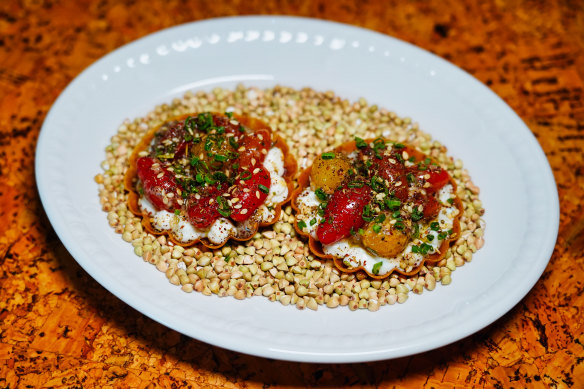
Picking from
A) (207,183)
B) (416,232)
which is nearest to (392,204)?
(416,232)

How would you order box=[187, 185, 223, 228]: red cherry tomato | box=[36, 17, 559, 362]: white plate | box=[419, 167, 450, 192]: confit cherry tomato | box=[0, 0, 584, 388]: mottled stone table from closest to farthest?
box=[36, 17, 559, 362]: white plate < box=[0, 0, 584, 388]: mottled stone table < box=[187, 185, 223, 228]: red cherry tomato < box=[419, 167, 450, 192]: confit cherry tomato

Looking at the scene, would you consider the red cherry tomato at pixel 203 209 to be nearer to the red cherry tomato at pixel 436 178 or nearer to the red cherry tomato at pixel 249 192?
the red cherry tomato at pixel 249 192

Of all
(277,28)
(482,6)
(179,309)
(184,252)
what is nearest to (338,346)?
(179,309)

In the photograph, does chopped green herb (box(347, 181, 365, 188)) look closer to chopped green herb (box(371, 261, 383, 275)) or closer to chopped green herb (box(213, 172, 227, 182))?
chopped green herb (box(371, 261, 383, 275))

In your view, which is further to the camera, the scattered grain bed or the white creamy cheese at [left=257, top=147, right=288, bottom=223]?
the white creamy cheese at [left=257, top=147, right=288, bottom=223]

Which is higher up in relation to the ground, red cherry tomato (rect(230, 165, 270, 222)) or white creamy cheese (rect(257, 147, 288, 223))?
red cherry tomato (rect(230, 165, 270, 222))

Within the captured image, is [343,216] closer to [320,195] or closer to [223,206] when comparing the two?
[320,195]

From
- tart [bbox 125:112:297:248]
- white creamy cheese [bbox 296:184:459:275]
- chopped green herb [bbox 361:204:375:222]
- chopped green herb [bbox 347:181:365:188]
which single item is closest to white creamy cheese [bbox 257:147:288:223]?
tart [bbox 125:112:297:248]
